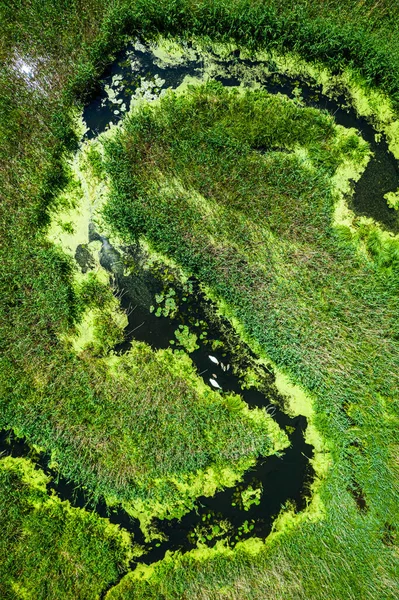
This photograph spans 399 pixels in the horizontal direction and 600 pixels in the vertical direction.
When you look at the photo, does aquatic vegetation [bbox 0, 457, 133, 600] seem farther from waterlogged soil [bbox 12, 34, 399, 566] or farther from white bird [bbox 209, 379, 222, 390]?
white bird [bbox 209, 379, 222, 390]

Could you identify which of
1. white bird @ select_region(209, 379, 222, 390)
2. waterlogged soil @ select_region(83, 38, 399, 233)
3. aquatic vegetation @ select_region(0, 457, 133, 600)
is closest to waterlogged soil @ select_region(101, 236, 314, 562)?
white bird @ select_region(209, 379, 222, 390)

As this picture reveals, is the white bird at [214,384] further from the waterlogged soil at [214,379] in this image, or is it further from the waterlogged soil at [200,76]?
the waterlogged soil at [200,76]

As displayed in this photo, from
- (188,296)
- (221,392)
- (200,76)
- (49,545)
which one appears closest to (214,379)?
(221,392)

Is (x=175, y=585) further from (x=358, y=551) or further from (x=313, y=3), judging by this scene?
(x=313, y=3)

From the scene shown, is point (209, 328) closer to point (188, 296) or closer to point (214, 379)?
point (188, 296)

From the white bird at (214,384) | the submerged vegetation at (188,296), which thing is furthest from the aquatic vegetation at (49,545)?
the white bird at (214,384)

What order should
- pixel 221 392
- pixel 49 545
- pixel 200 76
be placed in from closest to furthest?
1. pixel 49 545
2. pixel 221 392
3. pixel 200 76
